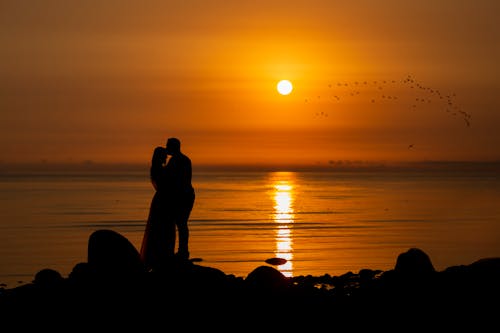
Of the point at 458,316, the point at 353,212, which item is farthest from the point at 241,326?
the point at 353,212

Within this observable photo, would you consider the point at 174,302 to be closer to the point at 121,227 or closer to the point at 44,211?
the point at 121,227

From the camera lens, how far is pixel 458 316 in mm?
13234

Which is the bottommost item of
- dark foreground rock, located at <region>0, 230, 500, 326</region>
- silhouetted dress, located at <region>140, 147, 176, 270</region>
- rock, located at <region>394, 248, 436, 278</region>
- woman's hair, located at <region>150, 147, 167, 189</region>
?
dark foreground rock, located at <region>0, 230, 500, 326</region>

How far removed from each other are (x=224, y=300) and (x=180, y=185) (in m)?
3.38

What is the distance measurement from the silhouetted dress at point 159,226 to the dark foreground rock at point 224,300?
1390 mm

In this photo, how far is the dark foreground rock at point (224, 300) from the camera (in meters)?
13.1

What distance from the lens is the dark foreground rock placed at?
1309cm

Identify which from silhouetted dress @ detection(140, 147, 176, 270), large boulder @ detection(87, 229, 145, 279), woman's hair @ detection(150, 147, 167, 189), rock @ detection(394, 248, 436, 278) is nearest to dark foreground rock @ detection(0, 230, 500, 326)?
large boulder @ detection(87, 229, 145, 279)

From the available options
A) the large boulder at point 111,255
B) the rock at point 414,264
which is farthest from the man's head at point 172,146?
the rock at point 414,264

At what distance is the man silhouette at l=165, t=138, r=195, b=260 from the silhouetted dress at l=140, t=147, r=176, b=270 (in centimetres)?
15

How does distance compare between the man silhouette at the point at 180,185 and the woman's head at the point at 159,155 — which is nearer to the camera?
the man silhouette at the point at 180,185

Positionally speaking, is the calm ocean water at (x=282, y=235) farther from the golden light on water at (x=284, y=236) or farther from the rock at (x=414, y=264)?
the rock at (x=414, y=264)

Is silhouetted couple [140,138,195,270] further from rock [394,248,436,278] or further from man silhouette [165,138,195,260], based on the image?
rock [394,248,436,278]

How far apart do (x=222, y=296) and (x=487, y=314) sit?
4.09 metres
